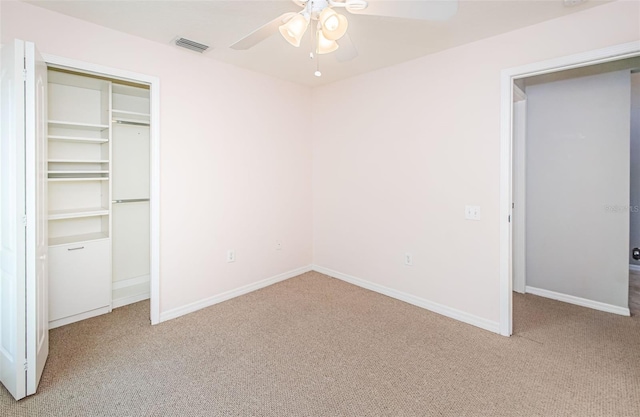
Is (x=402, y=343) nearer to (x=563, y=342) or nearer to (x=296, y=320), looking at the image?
(x=296, y=320)

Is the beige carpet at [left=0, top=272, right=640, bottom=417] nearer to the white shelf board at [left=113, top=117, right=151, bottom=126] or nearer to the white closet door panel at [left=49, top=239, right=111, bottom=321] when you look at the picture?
the white closet door panel at [left=49, top=239, right=111, bottom=321]

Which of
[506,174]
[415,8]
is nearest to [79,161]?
[415,8]

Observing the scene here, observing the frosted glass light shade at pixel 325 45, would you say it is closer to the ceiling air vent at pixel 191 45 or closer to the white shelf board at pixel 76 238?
the ceiling air vent at pixel 191 45

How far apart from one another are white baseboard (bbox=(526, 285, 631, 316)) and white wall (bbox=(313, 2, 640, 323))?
4.11ft

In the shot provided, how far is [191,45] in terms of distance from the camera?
2.82m

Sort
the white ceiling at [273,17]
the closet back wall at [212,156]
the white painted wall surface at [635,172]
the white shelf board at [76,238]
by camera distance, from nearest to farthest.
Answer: the white ceiling at [273,17], the closet back wall at [212,156], the white shelf board at [76,238], the white painted wall surface at [635,172]

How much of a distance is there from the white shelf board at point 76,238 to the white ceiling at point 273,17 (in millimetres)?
1848

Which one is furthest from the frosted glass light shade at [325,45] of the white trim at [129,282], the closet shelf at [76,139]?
the white trim at [129,282]

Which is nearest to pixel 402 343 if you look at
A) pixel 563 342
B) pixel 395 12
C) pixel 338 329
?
pixel 338 329

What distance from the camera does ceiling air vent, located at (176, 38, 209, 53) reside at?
2.74 meters

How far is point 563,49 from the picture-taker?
2334mm

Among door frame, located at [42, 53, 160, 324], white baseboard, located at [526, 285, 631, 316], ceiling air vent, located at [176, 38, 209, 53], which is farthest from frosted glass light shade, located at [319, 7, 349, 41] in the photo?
white baseboard, located at [526, 285, 631, 316]

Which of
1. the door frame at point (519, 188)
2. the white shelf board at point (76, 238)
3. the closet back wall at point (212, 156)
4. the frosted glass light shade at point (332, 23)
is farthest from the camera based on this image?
the door frame at point (519, 188)

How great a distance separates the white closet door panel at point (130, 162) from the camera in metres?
3.34
